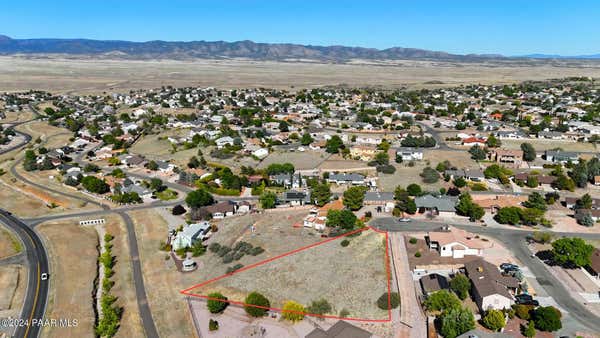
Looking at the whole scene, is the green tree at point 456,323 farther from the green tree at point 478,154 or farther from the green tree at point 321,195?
the green tree at point 478,154

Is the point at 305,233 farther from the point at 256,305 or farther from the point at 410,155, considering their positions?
the point at 410,155

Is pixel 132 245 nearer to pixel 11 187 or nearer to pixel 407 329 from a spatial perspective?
pixel 407 329

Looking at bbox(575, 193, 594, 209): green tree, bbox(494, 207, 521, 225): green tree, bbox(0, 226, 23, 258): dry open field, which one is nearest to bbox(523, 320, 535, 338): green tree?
bbox(494, 207, 521, 225): green tree

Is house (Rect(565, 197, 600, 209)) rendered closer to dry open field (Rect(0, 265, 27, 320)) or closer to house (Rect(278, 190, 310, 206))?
house (Rect(278, 190, 310, 206))

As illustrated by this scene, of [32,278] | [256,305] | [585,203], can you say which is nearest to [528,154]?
[585,203]

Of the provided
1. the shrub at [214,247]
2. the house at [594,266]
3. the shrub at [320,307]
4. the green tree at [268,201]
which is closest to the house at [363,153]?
the green tree at [268,201]

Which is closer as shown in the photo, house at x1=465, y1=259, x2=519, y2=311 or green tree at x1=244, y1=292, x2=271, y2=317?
house at x1=465, y1=259, x2=519, y2=311
